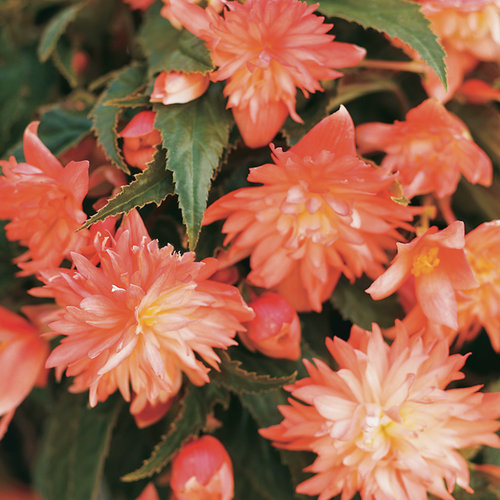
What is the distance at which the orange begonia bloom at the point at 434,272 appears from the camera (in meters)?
0.50

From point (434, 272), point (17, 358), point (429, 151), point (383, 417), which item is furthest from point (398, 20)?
point (17, 358)

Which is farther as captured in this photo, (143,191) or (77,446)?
(77,446)

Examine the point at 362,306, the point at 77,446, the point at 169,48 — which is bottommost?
the point at 77,446

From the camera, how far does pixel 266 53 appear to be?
1.60 feet

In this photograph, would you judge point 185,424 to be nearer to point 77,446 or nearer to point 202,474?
point 202,474

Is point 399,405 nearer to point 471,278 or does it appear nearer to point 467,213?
point 471,278

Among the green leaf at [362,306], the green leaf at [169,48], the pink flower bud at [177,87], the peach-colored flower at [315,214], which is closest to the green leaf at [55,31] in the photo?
the green leaf at [169,48]

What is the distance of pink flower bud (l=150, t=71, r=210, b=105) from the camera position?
53 cm

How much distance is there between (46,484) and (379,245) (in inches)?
18.5

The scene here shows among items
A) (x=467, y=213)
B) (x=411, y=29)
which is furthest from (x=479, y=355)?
(x=411, y=29)

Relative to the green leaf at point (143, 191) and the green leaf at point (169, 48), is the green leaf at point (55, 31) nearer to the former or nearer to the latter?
the green leaf at point (169, 48)

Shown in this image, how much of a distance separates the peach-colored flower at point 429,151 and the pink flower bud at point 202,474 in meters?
0.29

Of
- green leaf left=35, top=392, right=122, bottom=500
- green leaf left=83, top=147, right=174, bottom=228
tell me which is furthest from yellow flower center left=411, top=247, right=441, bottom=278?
green leaf left=35, top=392, right=122, bottom=500

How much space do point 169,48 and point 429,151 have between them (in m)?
0.27
